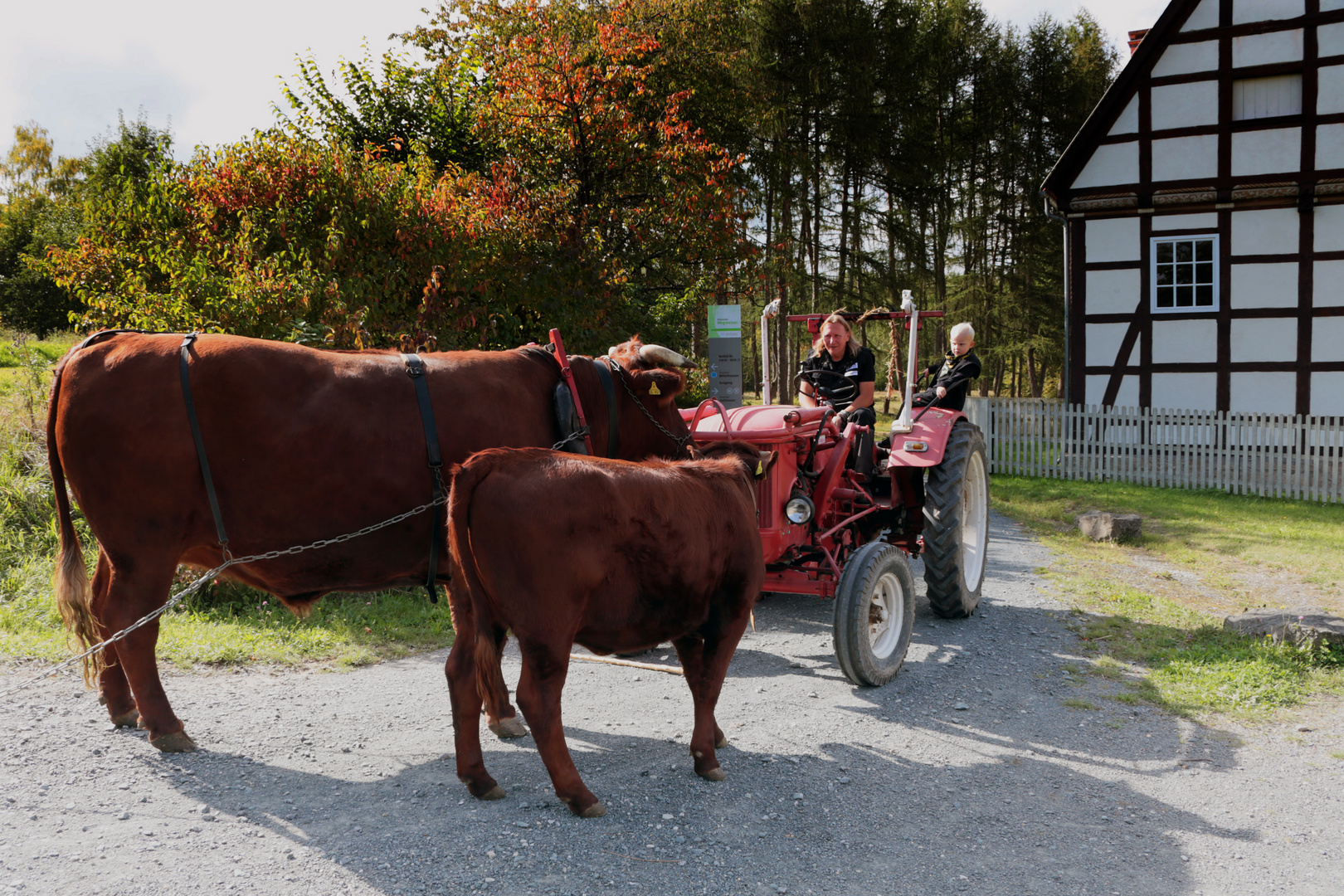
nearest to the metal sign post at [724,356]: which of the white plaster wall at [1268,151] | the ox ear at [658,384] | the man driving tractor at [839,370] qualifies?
the man driving tractor at [839,370]

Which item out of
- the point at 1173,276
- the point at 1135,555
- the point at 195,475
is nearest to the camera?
the point at 195,475

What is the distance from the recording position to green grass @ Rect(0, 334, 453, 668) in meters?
5.18

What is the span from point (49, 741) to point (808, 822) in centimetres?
333

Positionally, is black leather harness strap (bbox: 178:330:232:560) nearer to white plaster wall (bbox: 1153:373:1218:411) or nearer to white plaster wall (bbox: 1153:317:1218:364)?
white plaster wall (bbox: 1153:373:1218:411)

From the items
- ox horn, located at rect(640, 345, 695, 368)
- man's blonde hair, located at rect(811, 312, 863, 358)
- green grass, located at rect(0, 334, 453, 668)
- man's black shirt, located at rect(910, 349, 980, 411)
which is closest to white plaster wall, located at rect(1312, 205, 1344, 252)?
man's black shirt, located at rect(910, 349, 980, 411)

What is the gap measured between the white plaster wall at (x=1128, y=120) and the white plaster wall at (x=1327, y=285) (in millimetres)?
3675

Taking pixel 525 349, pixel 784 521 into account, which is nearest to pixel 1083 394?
pixel 784 521

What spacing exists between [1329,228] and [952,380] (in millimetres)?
11767

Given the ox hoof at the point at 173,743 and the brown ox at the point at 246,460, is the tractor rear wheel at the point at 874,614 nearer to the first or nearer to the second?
the brown ox at the point at 246,460

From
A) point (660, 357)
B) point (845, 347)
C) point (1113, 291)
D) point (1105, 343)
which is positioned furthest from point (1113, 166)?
point (660, 357)

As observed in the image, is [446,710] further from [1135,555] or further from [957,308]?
[957,308]

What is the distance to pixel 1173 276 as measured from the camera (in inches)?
593

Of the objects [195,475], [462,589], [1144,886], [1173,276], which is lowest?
[1144,886]

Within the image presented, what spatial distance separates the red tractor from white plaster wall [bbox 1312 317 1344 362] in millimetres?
11262
